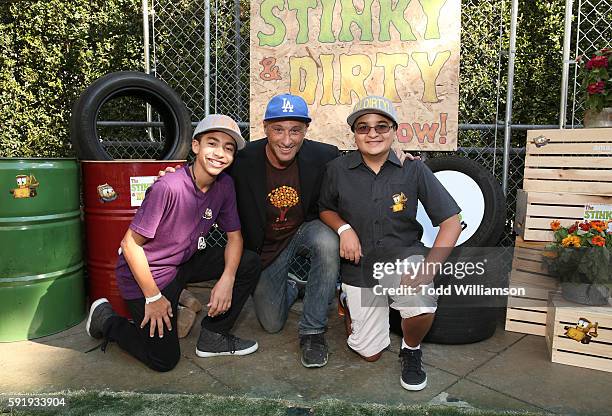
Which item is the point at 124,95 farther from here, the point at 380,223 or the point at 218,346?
the point at 380,223

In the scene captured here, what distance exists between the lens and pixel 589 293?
3004 mm

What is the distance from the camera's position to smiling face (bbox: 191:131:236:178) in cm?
281

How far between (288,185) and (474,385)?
64.8 inches

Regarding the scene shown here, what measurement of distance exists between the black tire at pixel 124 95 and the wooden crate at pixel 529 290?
9.05ft

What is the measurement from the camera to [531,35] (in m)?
4.96

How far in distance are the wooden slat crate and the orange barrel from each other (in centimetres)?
263

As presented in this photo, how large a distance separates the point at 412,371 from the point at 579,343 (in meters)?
1.10

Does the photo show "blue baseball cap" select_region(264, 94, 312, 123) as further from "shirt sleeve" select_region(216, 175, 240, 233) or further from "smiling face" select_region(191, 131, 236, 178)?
"shirt sleeve" select_region(216, 175, 240, 233)

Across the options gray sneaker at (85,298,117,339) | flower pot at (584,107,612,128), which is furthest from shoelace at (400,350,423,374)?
flower pot at (584,107,612,128)

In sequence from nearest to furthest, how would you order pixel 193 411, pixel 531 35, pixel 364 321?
pixel 193 411 → pixel 364 321 → pixel 531 35

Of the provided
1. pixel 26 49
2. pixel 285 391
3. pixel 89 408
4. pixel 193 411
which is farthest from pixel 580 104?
pixel 26 49

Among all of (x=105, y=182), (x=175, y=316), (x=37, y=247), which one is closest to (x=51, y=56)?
(x=105, y=182)

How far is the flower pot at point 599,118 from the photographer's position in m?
3.47

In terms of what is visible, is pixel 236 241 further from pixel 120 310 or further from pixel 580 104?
pixel 580 104
